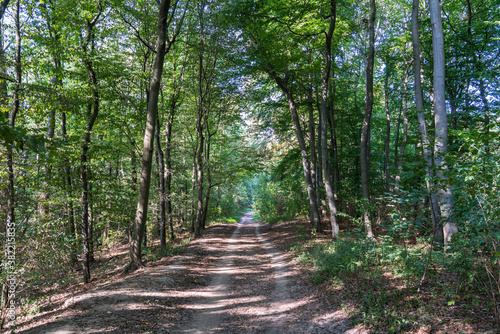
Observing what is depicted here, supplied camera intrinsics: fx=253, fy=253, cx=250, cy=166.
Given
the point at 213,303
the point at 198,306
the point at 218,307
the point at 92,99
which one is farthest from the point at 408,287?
the point at 92,99

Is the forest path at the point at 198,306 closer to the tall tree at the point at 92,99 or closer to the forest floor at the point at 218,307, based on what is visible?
the forest floor at the point at 218,307

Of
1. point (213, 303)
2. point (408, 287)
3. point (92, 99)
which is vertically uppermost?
point (92, 99)

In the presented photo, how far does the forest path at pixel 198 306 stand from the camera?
498 centimetres

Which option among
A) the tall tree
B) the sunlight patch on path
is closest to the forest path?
the sunlight patch on path

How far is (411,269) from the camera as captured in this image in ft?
15.9

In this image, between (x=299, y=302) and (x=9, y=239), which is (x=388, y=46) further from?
(x=9, y=239)

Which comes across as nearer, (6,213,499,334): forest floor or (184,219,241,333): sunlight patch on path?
(6,213,499,334): forest floor

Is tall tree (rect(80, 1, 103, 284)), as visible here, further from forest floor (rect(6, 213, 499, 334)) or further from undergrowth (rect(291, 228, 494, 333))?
undergrowth (rect(291, 228, 494, 333))

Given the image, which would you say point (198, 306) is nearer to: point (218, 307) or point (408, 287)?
point (218, 307)

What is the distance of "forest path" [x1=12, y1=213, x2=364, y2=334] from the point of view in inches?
196

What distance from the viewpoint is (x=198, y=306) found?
659 centimetres

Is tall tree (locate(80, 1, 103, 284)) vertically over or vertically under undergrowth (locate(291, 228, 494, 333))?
over

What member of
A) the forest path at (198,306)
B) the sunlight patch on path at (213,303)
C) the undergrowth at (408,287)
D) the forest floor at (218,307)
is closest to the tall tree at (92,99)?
the forest floor at (218,307)

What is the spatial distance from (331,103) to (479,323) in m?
14.1
